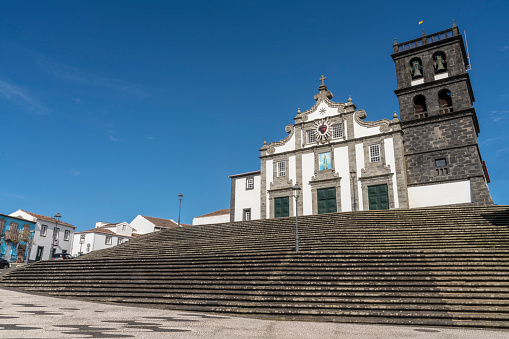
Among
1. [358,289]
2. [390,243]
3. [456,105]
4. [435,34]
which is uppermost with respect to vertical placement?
[435,34]

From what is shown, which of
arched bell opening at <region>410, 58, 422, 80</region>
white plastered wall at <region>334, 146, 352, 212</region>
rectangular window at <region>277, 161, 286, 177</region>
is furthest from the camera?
rectangular window at <region>277, 161, 286, 177</region>

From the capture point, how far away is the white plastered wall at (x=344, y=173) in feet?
97.7

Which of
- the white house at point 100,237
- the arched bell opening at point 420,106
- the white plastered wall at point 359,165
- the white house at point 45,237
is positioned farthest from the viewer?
the white house at point 100,237

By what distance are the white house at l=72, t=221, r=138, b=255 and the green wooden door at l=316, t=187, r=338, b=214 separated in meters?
36.3

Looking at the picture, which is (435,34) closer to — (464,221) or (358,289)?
(464,221)

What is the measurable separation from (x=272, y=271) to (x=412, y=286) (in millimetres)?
5263

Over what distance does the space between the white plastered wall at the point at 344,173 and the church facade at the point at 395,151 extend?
79 millimetres

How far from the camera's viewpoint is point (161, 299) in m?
14.6

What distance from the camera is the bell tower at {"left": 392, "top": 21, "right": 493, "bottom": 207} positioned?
27.2 m

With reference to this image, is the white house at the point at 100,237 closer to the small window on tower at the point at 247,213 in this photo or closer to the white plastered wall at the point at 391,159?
the small window on tower at the point at 247,213

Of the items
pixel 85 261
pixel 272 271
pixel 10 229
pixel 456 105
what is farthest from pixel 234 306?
pixel 10 229

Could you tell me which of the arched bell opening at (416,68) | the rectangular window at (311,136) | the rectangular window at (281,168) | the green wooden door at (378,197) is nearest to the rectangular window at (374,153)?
the green wooden door at (378,197)

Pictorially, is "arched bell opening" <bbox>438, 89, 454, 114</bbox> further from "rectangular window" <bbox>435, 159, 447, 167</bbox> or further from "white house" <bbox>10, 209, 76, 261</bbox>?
"white house" <bbox>10, 209, 76, 261</bbox>

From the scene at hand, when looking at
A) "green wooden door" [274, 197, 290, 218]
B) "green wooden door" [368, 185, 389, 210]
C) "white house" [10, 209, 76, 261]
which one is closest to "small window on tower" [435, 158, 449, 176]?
"green wooden door" [368, 185, 389, 210]
